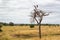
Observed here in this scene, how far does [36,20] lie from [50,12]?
3.47m

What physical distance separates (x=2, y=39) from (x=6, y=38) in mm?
1327

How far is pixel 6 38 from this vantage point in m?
36.5

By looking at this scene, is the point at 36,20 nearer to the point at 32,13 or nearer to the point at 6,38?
the point at 32,13

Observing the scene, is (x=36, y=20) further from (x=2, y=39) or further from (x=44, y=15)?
(x=2, y=39)

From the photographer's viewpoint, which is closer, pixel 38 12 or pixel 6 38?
pixel 6 38

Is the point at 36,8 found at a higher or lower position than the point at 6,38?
higher

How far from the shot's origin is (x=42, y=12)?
4688 cm

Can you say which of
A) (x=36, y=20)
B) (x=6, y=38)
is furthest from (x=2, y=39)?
(x=36, y=20)

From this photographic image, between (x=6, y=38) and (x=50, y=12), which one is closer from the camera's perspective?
(x=6, y=38)

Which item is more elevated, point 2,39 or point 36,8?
point 36,8

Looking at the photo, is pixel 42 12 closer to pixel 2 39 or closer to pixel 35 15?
pixel 35 15

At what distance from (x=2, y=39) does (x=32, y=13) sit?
14.1m

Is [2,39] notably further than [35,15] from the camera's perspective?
No

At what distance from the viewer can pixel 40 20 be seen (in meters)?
46.5
